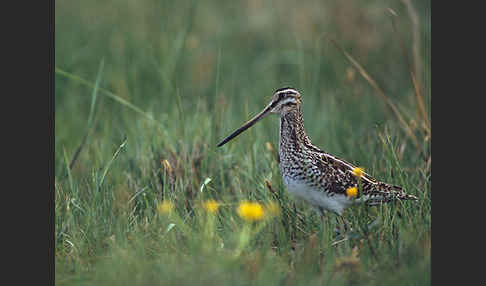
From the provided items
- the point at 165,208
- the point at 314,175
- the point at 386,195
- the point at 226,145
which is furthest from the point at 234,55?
the point at 165,208

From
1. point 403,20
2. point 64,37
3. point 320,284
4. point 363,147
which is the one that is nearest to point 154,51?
point 64,37

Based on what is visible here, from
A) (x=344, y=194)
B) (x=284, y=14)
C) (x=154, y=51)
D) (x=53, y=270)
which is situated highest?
(x=284, y=14)

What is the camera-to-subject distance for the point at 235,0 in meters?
10.3

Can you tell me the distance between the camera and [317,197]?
4.75 metres

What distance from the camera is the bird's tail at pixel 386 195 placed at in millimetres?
4746

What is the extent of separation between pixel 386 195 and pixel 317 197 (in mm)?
496

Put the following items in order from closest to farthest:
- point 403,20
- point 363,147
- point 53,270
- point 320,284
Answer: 1. point 320,284
2. point 53,270
3. point 363,147
4. point 403,20

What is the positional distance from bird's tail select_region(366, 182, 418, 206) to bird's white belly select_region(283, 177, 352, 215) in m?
0.19

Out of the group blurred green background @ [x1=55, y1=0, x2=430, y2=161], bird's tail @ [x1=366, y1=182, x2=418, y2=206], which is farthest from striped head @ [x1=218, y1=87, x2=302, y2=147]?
blurred green background @ [x1=55, y1=0, x2=430, y2=161]

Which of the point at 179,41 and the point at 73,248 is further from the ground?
the point at 179,41

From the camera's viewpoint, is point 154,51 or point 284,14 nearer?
point 154,51

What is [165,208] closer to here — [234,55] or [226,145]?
[226,145]

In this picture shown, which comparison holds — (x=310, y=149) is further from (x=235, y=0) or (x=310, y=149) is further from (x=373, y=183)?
(x=235, y=0)

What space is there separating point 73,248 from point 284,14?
611 cm
